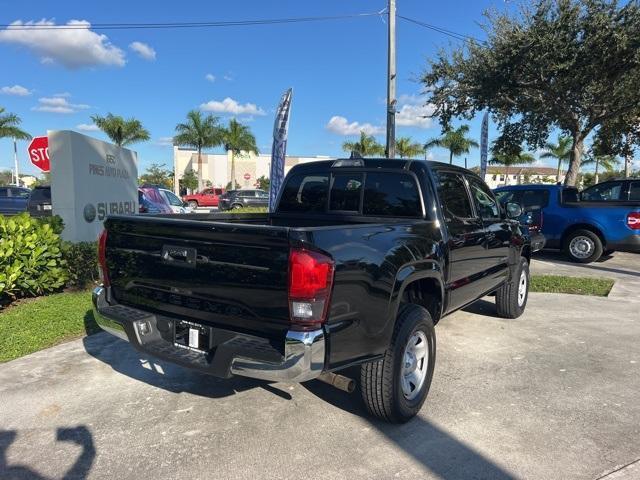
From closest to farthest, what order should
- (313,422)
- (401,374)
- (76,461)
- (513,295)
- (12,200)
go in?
(76,461)
(401,374)
(313,422)
(513,295)
(12,200)

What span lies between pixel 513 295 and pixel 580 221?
6053 millimetres

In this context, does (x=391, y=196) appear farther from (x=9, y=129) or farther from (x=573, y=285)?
(x=9, y=129)

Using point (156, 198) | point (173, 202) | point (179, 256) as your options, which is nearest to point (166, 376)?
point (179, 256)

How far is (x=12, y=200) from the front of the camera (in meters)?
19.5

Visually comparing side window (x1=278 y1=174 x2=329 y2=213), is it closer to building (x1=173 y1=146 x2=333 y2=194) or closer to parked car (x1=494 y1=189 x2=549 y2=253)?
parked car (x1=494 y1=189 x2=549 y2=253)

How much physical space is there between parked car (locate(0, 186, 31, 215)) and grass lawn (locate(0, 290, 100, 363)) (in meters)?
12.8

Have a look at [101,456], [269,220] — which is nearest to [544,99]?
[269,220]

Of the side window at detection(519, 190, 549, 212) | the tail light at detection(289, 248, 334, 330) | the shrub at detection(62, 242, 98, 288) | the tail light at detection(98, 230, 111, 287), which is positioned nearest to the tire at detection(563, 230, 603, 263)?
the side window at detection(519, 190, 549, 212)

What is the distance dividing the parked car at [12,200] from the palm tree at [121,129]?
71.2 ft

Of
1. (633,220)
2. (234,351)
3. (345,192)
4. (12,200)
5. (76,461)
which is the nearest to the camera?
(234,351)

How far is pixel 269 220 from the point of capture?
5.21m

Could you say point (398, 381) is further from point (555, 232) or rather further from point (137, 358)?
point (555, 232)

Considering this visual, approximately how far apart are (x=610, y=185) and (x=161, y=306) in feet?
37.9

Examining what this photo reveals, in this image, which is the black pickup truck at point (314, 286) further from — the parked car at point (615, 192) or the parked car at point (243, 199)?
the parked car at point (243, 199)
